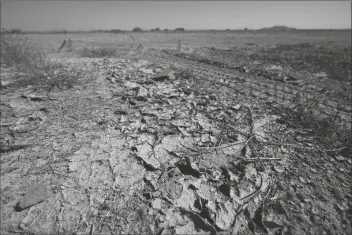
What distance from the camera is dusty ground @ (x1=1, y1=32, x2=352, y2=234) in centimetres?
126

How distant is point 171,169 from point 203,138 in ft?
2.06

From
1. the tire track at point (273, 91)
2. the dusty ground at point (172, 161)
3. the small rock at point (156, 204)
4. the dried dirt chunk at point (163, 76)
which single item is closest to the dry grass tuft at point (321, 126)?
the dusty ground at point (172, 161)

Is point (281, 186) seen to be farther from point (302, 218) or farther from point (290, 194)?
point (302, 218)

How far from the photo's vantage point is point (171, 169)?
1637 millimetres

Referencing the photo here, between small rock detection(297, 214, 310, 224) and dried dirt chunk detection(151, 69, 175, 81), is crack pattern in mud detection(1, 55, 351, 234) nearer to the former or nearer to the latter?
small rock detection(297, 214, 310, 224)

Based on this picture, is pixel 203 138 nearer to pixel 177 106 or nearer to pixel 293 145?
pixel 177 106

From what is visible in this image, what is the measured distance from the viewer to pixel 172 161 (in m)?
1.74

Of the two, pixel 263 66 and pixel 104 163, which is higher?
pixel 263 66

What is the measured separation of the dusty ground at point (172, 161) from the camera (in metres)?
1.26

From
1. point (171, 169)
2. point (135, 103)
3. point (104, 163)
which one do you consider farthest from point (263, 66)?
point (104, 163)

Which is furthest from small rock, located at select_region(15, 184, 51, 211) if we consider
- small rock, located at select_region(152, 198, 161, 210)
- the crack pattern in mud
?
small rock, located at select_region(152, 198, 161, 210)

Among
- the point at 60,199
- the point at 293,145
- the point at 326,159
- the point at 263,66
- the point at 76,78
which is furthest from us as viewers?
the point at 263,66

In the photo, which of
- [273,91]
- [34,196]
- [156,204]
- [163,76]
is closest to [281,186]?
[156,204]

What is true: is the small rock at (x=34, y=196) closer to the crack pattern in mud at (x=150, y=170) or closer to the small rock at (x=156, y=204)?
the crack pattern in mud at (x=150, y=170)
